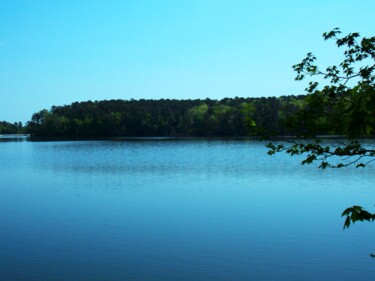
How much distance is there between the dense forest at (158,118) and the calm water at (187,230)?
110 meters

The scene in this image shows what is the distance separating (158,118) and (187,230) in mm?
145830

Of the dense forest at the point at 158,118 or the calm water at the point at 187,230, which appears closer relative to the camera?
the calm water at the point at 187,230

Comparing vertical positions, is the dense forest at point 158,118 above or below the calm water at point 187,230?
above

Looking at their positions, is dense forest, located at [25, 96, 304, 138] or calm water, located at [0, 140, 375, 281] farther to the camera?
dense forest, located at [25, 96, 304, 138]

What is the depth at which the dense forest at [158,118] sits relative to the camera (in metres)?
146

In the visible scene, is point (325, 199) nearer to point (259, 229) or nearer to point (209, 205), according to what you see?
point (209, 205)

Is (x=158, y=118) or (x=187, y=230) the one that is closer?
(x=187, y=230)

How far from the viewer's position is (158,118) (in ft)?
530

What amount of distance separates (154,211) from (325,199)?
921 cm

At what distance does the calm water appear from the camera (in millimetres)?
12219

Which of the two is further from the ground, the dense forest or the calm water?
the dense forest

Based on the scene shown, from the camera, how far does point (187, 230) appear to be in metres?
16.6

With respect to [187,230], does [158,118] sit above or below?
above

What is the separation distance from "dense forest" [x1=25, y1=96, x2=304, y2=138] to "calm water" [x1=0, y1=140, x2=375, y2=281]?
109504mm
